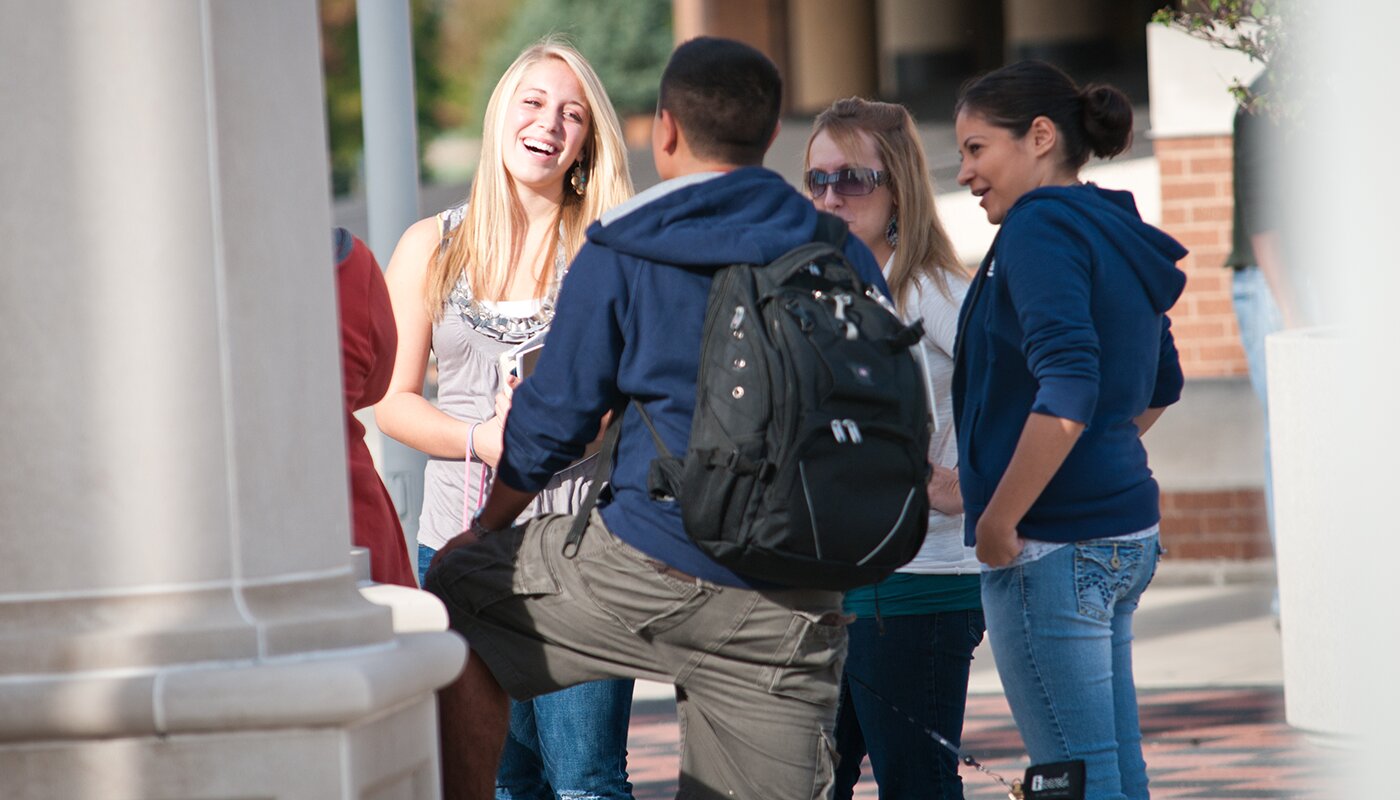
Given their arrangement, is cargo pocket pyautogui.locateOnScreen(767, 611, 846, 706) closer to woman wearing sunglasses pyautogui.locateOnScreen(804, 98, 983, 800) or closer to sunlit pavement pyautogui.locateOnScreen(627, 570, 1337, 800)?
woman wearing sunglasses pyautogui.locateOnScreen(804, 98, 983, 800)

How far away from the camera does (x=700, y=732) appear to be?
122 inches

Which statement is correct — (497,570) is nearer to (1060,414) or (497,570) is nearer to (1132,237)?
(1060,414)

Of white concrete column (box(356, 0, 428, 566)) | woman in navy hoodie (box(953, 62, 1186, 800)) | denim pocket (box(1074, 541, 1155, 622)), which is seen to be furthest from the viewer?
white concrete column (box(356, 0, 428, 566))

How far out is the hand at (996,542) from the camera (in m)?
3.57

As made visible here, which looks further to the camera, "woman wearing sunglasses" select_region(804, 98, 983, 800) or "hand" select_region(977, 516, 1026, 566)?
"woman wearing sunglasses" select_region(804, 98, 983, 800)

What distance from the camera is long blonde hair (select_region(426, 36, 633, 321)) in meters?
4.30

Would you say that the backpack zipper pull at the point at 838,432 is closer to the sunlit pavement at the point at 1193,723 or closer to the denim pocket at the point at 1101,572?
the denim pocket at the point at 1101,572

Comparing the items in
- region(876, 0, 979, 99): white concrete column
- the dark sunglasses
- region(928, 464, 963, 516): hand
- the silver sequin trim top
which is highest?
region(876, 0, 979, 99): white concrete column

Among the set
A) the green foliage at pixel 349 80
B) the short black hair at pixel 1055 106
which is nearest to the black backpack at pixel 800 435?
the short black hair at pixel 1055 106

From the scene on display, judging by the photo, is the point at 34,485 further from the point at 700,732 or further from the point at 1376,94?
the point at 1376,94

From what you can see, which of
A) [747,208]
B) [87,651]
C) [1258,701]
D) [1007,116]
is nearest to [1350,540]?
[747,208]

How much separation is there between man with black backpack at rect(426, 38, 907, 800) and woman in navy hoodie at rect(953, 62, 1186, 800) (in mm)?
507

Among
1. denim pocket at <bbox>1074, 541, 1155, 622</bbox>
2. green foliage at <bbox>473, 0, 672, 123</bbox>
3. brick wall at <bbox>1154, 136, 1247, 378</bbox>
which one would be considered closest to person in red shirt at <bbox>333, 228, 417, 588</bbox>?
denim pocket at <bbox>1074, 541, 1155, 622</bbox>

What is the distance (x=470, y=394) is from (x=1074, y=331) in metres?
1.47
